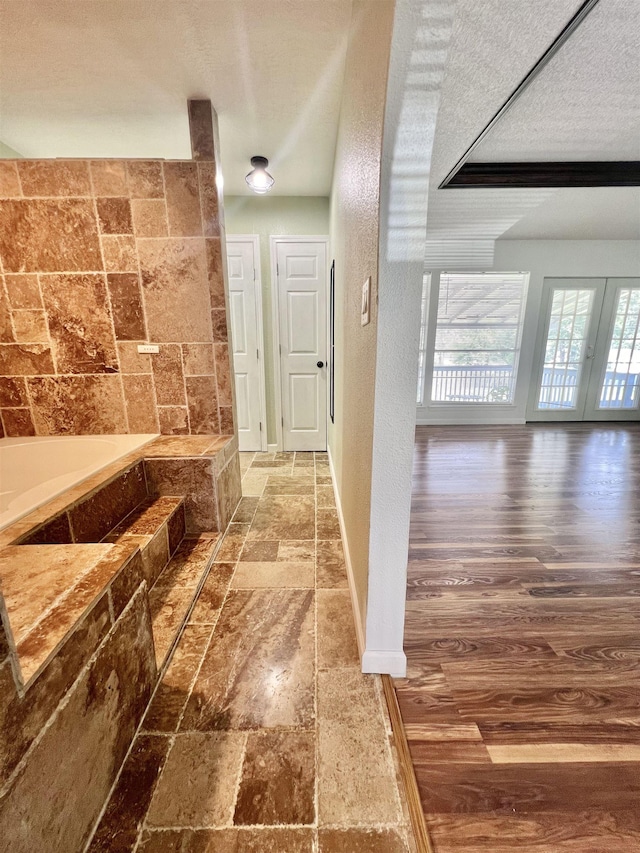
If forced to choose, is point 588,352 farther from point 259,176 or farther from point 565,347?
point 259,176

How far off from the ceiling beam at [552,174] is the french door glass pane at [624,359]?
281 cm

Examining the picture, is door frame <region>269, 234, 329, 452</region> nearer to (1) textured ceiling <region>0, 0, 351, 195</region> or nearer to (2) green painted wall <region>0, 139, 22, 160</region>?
(1) textured ceiling <region>0, 0, 351, 195</region>

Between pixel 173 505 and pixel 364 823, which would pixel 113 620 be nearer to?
pixel 364 823

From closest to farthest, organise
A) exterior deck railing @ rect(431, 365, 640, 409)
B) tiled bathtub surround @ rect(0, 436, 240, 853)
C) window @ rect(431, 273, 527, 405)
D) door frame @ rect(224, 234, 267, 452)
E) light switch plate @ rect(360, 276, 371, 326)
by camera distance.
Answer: tiled bathtub surround @ rect(0, 436, 240, 853) → light switch plate @ rect(360, 276, 371, 326) → door frame @ rect(224, 234, 267, 452) → window @ rect(431, 273, 527, 405) → exterior deck railing @ rect(431, 365, 640, 409)

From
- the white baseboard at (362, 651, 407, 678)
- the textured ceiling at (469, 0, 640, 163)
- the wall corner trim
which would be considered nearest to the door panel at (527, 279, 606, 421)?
the textured ceiling at (469, 0, 640, 163)

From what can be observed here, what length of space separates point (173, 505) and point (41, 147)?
2790mm

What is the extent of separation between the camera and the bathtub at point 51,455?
1980 millimetres

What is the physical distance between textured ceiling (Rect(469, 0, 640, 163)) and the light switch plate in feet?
4.81

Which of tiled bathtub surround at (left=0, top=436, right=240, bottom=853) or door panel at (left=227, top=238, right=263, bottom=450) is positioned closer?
tiled bathtub surround at (left=0, top=436, right=240, bottom=853)

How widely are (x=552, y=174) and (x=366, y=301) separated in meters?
2.60

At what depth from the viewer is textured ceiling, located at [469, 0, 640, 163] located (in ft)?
4.59

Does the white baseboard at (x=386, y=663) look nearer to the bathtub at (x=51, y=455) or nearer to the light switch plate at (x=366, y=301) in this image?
the light switch plate at (x=366, y=301)

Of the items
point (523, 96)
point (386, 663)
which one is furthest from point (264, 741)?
point (523, 96)

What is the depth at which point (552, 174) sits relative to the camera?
8.18ft
